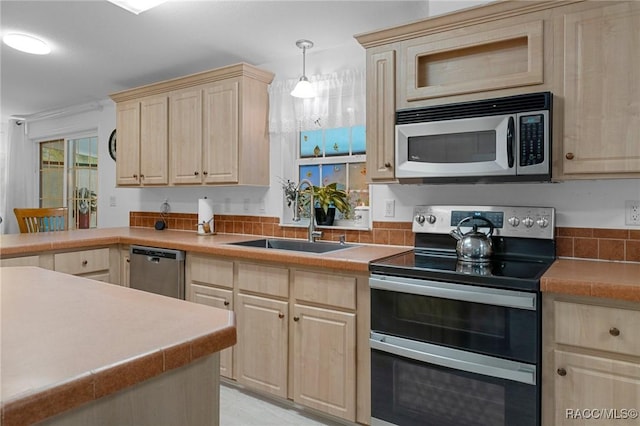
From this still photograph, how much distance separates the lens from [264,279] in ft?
8.04

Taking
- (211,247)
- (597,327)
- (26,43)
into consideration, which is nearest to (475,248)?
(597,327)

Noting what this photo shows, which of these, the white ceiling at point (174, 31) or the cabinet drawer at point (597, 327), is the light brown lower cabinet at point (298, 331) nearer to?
the cabinet drawer at point (597, 327)

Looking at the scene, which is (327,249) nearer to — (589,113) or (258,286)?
(258,286)

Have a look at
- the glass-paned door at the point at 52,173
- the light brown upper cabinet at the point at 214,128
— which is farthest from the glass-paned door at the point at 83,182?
the light brown upper cabinet at the point at 214,128

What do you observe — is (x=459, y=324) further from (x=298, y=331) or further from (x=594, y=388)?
(x=298, y=331)

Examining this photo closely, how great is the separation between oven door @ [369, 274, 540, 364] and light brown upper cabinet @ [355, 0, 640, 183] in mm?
682

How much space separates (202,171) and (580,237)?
8.38ft

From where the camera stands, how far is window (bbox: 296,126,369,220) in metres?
2.94

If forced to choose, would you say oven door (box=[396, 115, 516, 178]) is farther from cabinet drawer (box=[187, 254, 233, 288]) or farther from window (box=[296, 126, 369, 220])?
cabinet drawer (box=[187, 254, 233, 288])

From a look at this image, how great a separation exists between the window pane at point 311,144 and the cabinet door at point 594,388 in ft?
6.78

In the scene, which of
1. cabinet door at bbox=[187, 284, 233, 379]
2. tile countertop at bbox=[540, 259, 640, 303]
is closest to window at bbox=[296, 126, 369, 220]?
cabinet door at bbox=[187, 284, 233, 379]

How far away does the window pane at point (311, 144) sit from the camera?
3.13 meters

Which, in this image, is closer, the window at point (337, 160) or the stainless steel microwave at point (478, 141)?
the stainless steel microwave at point (478, 141)

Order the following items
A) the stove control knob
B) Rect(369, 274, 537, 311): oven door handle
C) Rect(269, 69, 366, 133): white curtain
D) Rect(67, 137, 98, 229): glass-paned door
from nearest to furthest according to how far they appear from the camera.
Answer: Rect(369, 274, 537, 311): oven door handle < the stove control knob < Rect(269, 69, 366, 133): white curtain < Rect(67, 137, 98, 229): glass-paned door
